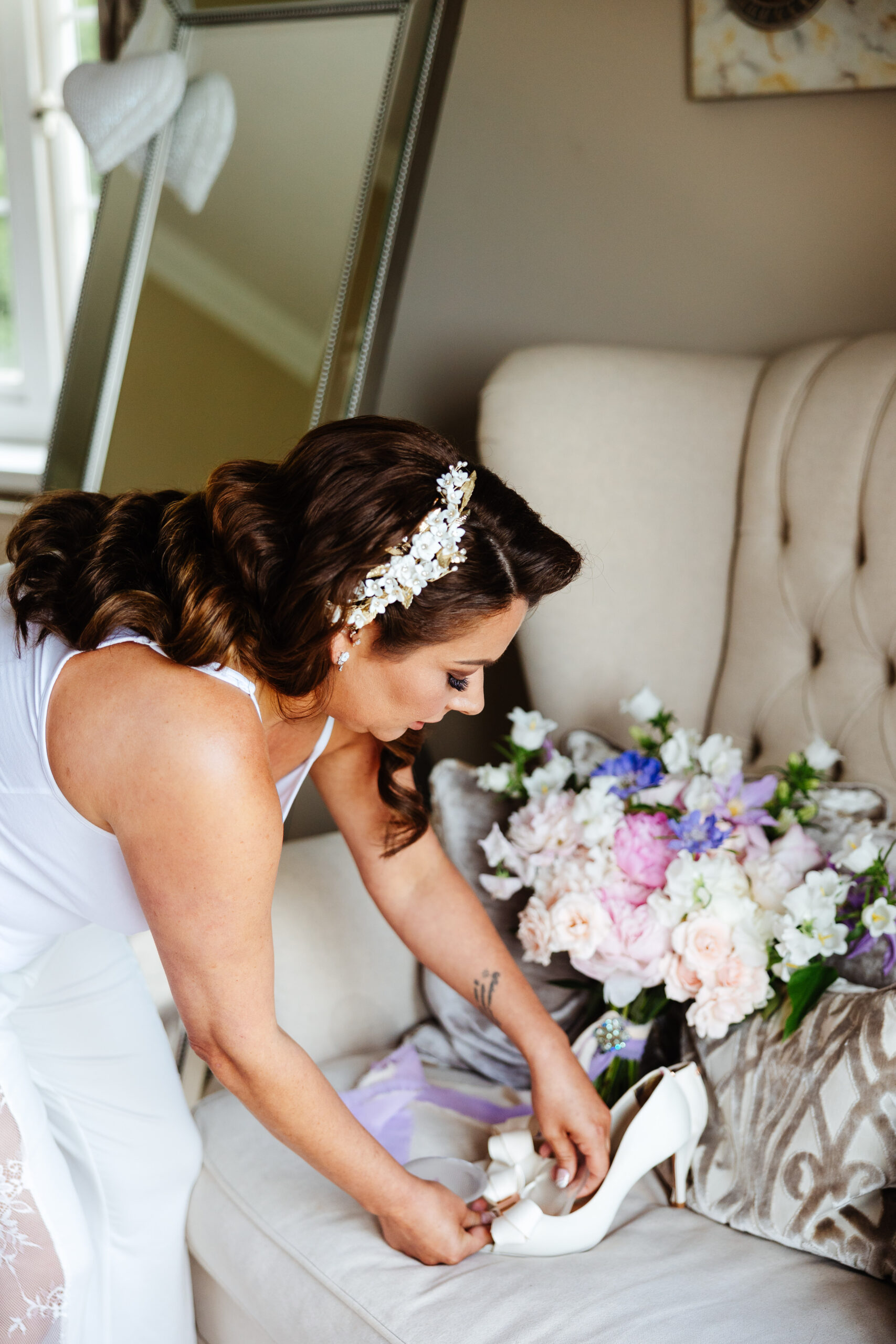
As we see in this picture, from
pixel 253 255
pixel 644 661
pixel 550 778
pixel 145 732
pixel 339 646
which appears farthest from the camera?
pixel 253 255

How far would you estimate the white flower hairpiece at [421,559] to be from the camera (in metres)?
0.99

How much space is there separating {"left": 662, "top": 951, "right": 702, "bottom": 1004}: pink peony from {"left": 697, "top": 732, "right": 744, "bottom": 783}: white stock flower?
272 mm

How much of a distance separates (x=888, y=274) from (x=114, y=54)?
2.04 m

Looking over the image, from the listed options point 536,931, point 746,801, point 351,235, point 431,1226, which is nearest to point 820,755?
point 746,801

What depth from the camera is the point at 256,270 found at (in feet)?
7.25

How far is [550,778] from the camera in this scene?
1.51 metres

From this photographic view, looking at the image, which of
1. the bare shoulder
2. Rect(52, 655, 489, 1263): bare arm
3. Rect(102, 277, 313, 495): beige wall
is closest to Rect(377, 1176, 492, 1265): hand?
Rect(52, 655, 489, 1263): bare arm

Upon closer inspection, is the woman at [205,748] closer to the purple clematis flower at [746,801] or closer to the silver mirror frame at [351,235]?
the purple clematis flower at [746,801]

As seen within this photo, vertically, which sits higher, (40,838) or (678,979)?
(40,838)

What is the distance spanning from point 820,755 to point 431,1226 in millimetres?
807

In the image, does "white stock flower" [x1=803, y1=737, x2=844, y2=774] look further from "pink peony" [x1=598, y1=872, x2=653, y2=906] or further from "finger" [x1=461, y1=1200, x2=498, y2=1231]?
"finger" [x1=461, y1=1200, x2=498, y2=1231]

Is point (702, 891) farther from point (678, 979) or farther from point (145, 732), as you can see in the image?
point (145, 732)

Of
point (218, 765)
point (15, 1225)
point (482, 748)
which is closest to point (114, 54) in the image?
point (482, 748)

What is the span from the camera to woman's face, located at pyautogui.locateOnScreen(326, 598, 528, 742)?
3.47 feet
